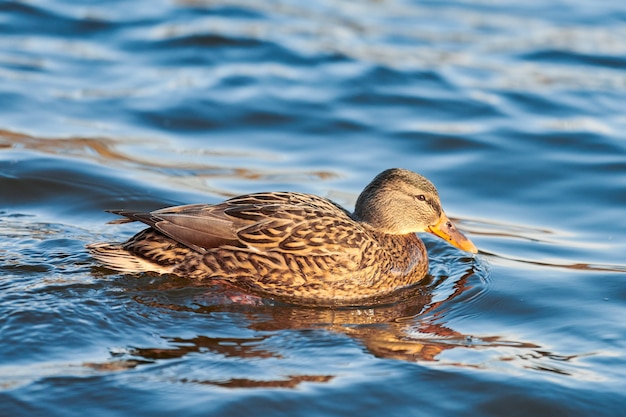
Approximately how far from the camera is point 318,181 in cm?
1091

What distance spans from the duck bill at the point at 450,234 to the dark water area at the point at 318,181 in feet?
0.81

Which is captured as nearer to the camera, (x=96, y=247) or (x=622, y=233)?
(x=96, y=247)

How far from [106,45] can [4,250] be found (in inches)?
347

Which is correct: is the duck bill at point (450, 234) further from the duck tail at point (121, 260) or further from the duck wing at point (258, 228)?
the duck tail at point (121, 260)

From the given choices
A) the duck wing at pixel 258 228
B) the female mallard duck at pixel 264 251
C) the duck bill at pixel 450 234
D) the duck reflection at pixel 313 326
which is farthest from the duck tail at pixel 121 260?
the duck bill at pixel 450 234

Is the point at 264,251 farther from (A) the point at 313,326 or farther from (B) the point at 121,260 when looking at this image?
(B) the point at 121,260

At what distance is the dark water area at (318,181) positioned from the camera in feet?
20.2

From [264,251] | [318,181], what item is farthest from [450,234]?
[318,181]

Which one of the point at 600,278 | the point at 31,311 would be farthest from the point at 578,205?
the point at 31,311

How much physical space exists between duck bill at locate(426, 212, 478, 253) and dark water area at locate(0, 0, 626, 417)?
247 millimetres

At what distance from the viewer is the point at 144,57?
618 inches

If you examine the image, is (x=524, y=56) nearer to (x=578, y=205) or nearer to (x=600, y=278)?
(x=578, y=205)

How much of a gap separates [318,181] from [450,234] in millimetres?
2712

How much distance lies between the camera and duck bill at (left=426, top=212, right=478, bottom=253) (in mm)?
8445
